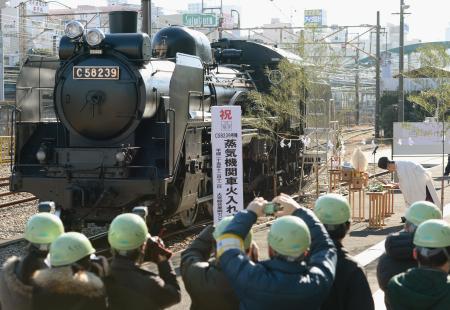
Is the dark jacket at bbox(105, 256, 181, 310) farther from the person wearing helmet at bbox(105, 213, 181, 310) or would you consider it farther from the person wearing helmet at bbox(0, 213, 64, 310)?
the person wearing helmet at bbox(0, 213, 64, 310)

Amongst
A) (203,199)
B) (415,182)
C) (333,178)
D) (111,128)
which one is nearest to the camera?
(415,182)

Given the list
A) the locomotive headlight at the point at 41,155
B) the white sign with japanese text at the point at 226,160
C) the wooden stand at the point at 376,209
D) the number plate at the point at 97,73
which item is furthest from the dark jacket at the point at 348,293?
the wooden stand at the point at 376,209

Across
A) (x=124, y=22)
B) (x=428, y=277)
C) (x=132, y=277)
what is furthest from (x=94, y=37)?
(x=428, y=277)

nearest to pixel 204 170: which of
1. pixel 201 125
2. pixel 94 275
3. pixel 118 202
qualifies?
pixel 201 125

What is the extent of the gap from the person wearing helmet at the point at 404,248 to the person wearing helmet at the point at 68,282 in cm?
196

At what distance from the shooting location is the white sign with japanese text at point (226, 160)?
31.8ft

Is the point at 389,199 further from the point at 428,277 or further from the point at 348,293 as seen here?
the point at 428,277

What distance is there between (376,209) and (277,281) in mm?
9579

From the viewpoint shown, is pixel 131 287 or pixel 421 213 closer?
pixel 131 287

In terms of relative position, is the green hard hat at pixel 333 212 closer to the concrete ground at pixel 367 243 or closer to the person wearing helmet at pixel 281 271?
the person wearing helmet at pixel 281 271

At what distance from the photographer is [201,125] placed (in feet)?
39.2

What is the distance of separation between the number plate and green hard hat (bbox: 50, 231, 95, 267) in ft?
23.4

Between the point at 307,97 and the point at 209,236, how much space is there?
1202cm

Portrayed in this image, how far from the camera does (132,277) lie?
155 inches
